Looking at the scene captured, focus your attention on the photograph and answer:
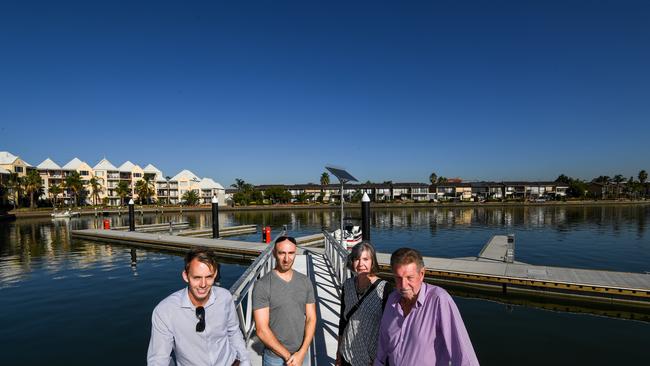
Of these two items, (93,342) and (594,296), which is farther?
(594,296)

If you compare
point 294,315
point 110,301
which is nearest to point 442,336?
point 294,315

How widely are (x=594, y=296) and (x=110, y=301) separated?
713 inches

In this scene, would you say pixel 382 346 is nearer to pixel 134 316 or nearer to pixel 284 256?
pixel 284 256

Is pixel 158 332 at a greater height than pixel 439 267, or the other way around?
pixel 158 332

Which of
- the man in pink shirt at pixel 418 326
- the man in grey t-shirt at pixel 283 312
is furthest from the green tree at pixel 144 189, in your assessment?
the man in pink shirt at pixel 418 326

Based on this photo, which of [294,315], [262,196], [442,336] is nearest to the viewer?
[442,336]

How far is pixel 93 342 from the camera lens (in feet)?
30.9

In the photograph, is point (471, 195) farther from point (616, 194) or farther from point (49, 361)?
point (49, 361)

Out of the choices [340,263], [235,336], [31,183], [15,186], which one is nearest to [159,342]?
[235,336]

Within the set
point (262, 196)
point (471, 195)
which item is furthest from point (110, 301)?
point (471, 195)

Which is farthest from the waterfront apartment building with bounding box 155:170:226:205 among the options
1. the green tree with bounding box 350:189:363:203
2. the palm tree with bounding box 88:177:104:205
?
the green tree with bounding box 350:189:363:203

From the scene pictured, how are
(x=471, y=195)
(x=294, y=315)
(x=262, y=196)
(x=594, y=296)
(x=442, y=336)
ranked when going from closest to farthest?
(x=442, y=336) → (x=294, y=315) → (x=594, y=296) → (x=262, y=196) → (x=471, y=195)

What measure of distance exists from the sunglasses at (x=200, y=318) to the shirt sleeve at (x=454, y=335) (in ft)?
5.64

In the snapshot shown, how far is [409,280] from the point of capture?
2.37m
